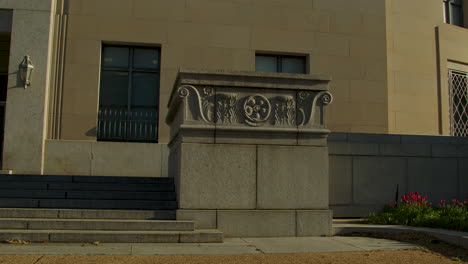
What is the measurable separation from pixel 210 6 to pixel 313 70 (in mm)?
4258

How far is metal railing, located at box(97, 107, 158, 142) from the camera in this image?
15.2 m

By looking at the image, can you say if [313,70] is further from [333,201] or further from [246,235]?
[246,235]

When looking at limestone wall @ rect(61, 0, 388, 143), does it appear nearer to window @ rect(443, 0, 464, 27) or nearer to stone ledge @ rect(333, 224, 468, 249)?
window @ rect(443, 0, 464, 27)

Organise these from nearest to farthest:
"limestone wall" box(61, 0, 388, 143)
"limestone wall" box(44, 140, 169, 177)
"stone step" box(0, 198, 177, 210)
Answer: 1. "stone step" box(0, 198, 177, 210)
2. "limestone wall" box(44, 140, 169, 177)
3. "limestone wall" box(61, 0, 388, 143)

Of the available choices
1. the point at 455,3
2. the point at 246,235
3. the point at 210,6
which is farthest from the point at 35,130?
the point at 455,3

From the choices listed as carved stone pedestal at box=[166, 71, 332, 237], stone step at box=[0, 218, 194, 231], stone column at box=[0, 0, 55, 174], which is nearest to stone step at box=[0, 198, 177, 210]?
carved stone pedestal at box=[166, 71, 332, 237]

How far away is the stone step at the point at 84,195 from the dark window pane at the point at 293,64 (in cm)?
868

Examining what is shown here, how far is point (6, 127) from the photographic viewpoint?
45.7 feet

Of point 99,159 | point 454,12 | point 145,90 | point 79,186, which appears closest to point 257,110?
point 79,186

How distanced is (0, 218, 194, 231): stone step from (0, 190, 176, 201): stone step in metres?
1.39

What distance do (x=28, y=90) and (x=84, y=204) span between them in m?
6.80

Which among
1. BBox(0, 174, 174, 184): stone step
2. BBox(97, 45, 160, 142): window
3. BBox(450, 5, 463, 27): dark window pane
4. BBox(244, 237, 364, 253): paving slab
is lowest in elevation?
BBox(244, 237, 364, 253): paving slab

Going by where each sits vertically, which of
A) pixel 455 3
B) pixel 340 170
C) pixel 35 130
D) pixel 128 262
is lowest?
pixel 128 262

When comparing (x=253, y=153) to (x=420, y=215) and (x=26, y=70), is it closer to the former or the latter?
(x=420, y=215)
